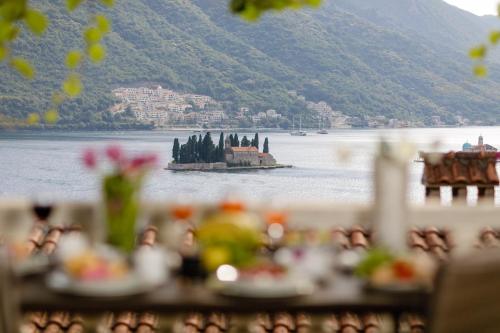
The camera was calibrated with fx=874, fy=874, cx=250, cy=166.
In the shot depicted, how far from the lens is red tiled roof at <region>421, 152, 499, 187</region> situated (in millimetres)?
4336

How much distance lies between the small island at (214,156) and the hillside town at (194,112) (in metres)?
12.3

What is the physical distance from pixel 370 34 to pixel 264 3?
12965cm

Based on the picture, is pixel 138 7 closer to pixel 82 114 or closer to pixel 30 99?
A: pixel 82 114

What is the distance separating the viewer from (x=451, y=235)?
3.91 meters

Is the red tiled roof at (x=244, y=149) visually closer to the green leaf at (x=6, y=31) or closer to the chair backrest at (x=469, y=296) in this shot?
the green leaf at (x=6, y=31)

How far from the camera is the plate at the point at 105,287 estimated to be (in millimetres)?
2084

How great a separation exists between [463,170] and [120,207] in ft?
7.90

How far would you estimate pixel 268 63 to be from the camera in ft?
361

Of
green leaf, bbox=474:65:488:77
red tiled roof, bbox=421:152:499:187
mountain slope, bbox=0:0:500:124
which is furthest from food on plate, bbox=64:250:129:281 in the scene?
mountain slope, bbox=0:0:500:124

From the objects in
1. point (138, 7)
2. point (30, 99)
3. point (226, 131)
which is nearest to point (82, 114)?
point (30, 99)

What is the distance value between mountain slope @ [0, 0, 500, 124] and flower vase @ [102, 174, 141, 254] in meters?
87.2

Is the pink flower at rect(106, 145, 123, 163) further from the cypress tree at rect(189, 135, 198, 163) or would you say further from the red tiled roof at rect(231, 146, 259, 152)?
the red tiled roof at rect(231, 146, 259, 152)

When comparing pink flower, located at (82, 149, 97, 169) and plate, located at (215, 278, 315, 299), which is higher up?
pink flower, located at (82, 149, 97, 169)

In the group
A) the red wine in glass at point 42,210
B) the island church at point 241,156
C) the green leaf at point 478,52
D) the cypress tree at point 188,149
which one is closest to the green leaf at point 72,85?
the red wine in glass at point 42,210
